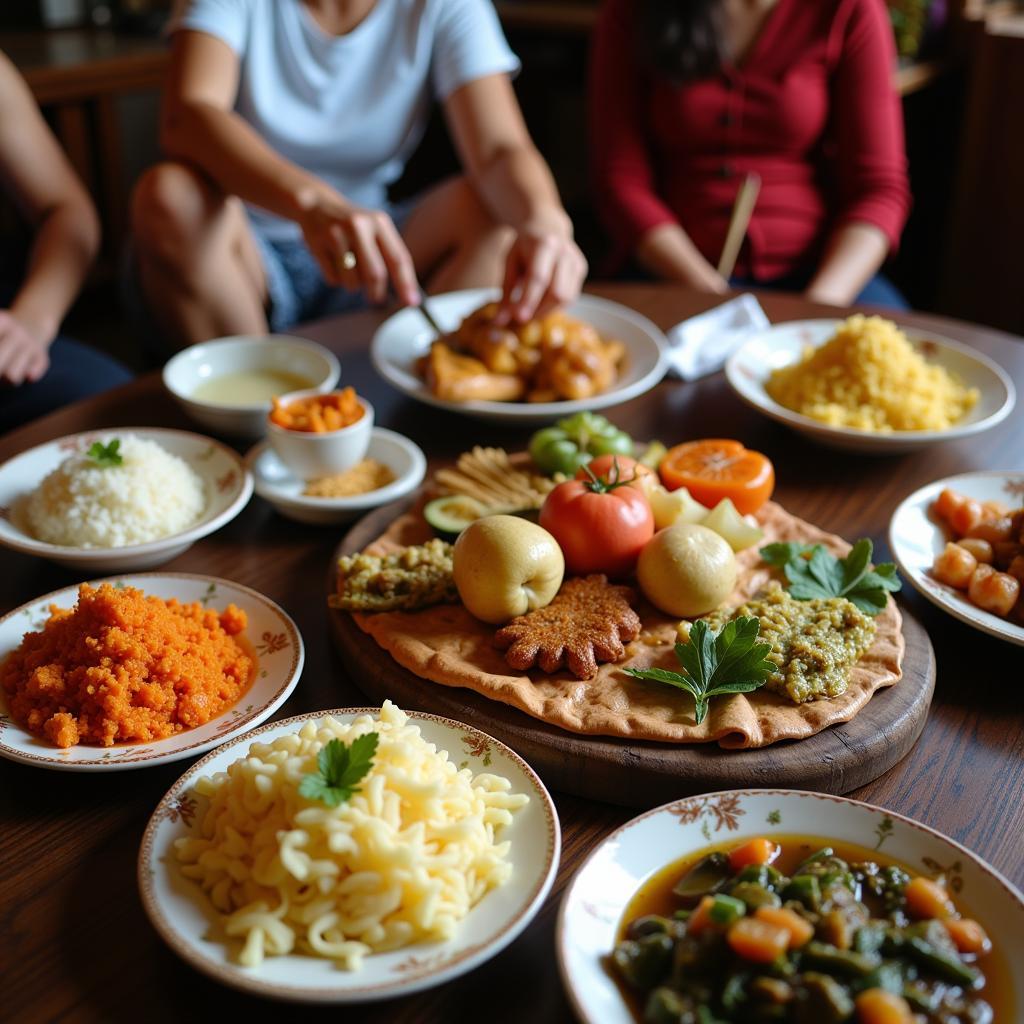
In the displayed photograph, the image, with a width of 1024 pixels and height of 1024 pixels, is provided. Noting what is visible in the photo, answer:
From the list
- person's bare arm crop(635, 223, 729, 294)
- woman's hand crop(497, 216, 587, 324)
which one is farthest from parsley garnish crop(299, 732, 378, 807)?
person's bare arm crop(635, 223, 729, 294)

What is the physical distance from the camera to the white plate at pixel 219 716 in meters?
1.24

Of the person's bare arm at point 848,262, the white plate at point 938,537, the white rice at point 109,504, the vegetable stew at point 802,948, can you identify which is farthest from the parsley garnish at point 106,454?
the person's bare arm at point 848,262

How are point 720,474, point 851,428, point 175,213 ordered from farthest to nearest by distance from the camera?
point 175,213 < point 851,428 < point 720,474

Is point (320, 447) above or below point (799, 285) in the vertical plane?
above

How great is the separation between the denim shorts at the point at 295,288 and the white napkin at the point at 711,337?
1.13 meters

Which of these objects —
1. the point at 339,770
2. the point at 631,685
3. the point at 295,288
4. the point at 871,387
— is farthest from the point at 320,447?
the point at 295,288

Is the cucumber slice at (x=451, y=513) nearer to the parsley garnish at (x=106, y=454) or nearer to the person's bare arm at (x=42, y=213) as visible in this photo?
the parsley garnish at (x=106, y=454)

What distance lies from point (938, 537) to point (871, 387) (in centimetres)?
47

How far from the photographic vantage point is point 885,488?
1.98 meters

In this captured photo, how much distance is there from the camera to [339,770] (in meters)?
1.05

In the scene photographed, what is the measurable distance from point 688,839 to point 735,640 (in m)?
0.31

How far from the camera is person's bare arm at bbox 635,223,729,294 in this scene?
10.4ft

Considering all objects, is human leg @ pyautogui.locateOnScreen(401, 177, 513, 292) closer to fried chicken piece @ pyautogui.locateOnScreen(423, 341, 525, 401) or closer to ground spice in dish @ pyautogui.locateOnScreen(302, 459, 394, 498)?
fried chicken piece @ pyautogui.locateOnScreen(423, 341, 525, 401)

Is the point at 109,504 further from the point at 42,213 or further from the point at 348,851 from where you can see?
the point at 42,213
